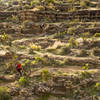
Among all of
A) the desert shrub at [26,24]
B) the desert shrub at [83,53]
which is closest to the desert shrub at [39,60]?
the desert shrub at [83,53]

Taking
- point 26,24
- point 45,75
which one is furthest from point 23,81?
point 26,24

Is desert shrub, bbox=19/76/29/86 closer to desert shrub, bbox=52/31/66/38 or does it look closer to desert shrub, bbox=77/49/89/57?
desert shrub, bbox=77/49/89/57

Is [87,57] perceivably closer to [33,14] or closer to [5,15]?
[33,14]

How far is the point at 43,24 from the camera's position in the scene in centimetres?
1816

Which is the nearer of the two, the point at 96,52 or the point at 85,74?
the point at 85,74

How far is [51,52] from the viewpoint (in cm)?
1349

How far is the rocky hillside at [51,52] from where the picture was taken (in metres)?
8.87

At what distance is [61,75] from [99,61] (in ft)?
11.6

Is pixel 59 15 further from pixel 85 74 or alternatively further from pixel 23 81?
pixel 23 81

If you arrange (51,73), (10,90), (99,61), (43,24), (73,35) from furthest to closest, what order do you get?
(43,24) < (73,35) < (99,61) < (51,73) < (10,90)

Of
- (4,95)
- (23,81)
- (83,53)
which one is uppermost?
(83,53)

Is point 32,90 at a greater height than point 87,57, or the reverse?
point 87,57

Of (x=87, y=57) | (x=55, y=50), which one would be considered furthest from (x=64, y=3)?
(x=87, y=57)

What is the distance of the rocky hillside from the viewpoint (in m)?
8.87
